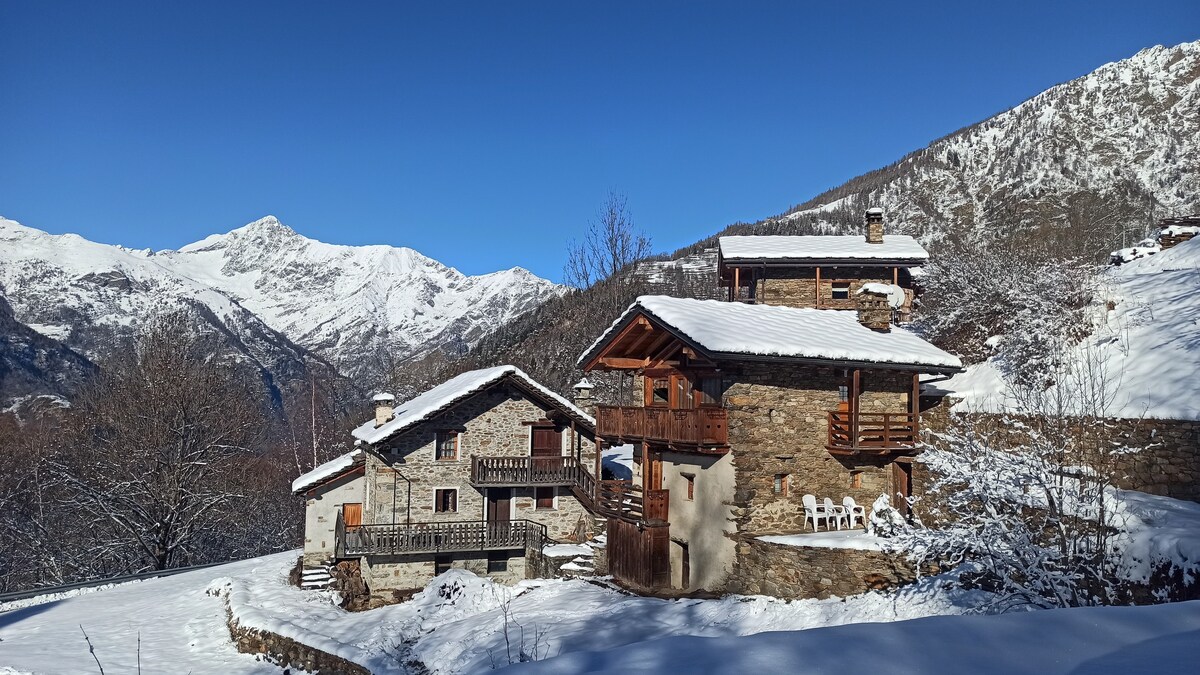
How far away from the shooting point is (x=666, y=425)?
17.6 m

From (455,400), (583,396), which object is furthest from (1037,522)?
(583,396)

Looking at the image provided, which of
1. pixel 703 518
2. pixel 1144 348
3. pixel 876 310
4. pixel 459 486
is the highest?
pixel 876 310

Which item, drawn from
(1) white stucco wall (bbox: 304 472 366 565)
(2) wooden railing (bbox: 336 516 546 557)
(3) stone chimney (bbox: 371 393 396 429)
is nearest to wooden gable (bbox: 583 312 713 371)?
(2) wooden railing (bbox: 336 516 546 557)

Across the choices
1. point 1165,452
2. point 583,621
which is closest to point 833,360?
point 1165,452

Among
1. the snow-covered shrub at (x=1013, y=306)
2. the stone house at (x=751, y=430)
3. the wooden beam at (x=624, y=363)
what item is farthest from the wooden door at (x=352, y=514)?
the snow-covered shrub at (x=1013, y=306)

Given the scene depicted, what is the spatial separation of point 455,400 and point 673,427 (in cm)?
1024

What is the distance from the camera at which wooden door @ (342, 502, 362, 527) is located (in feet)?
90.2

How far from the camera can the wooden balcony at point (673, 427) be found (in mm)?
16172

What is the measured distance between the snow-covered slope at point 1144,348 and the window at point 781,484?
4.91 m

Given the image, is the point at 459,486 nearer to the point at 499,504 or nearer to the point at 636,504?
the point at 499,504

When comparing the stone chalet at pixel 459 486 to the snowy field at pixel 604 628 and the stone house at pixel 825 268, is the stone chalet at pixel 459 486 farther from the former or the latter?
the stone house at pixel 825 268

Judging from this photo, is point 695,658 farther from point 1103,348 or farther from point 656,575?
point 1103,348

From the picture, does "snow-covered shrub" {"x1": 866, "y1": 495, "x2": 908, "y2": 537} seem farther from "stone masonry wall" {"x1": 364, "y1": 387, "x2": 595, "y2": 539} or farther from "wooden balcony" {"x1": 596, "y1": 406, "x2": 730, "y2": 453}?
"stone masonry wall" {"x1": 364, "y1": 387, "x2": 595, "y2": 539}

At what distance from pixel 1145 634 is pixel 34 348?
121 m
